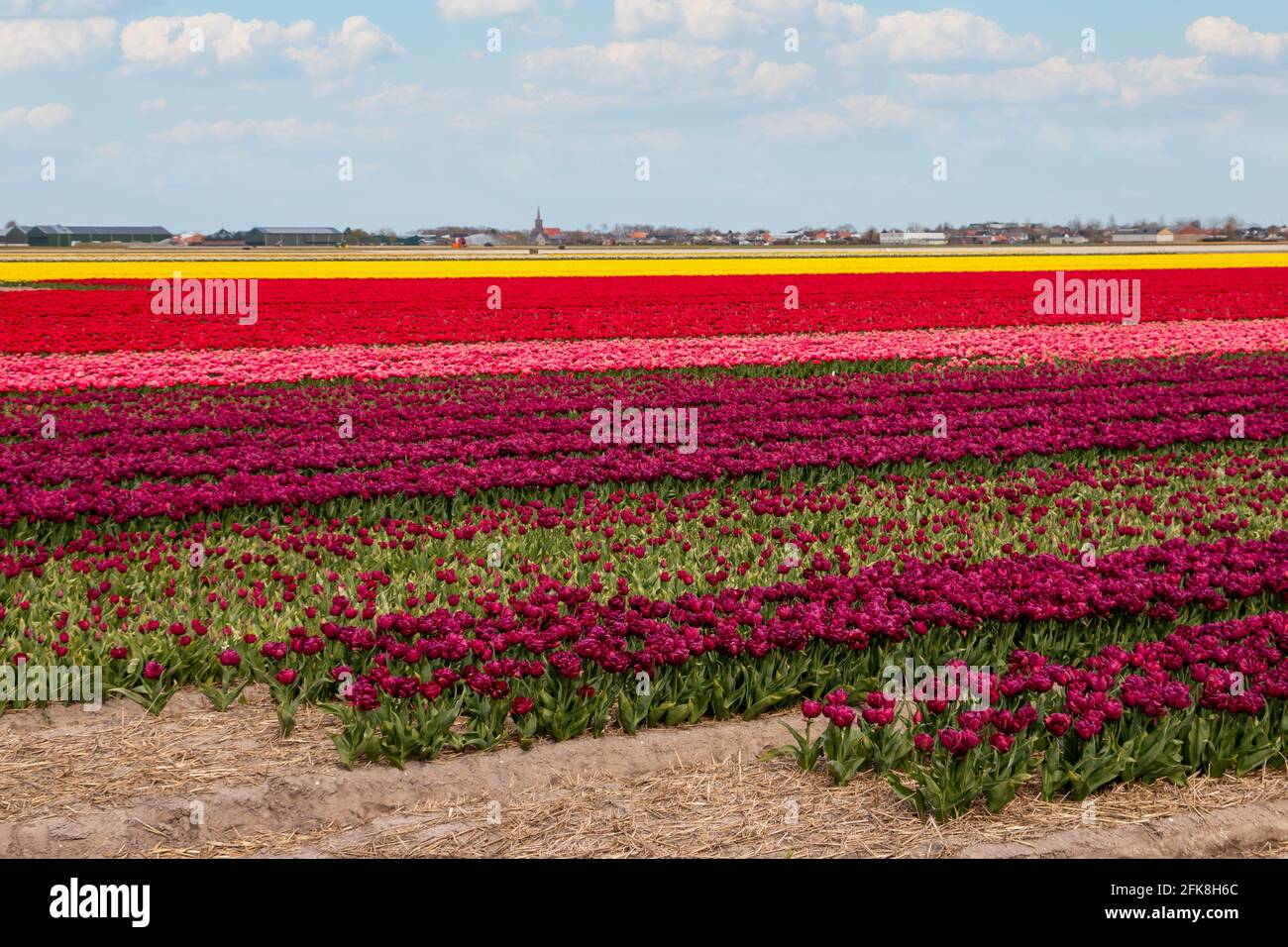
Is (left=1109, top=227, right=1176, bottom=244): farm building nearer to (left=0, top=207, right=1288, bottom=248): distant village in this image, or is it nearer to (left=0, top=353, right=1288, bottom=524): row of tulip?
(left=0, top=207, right=1288, bottom=248): distant village

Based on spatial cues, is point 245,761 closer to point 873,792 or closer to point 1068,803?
point 873,792

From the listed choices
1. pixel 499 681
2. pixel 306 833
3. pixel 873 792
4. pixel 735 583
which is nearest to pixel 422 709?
pixel 499 681

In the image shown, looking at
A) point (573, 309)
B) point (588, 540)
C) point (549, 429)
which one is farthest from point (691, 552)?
point (573, 309)

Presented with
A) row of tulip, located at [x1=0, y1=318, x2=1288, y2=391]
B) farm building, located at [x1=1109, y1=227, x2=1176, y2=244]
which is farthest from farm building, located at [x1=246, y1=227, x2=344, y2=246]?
row of tulip, located at [x1=0, y1=318, x2=1288, y2=391]

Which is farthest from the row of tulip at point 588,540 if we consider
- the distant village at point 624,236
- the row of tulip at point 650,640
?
the distant village at point 624,236

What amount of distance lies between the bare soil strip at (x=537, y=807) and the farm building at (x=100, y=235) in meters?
154

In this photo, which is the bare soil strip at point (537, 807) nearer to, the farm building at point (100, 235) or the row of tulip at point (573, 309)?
the row of tulip at point (573, 309)

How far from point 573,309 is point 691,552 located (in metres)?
24.3

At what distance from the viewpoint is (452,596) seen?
714cm

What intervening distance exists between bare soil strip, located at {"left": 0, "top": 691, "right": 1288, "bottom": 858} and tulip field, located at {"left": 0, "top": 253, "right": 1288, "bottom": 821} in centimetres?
15

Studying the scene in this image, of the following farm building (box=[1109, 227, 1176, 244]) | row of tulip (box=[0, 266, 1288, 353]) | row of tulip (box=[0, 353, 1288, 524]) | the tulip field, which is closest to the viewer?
the tulip field

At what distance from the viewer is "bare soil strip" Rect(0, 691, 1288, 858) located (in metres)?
5.05

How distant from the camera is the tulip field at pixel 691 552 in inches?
232

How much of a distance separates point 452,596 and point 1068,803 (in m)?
3.67
